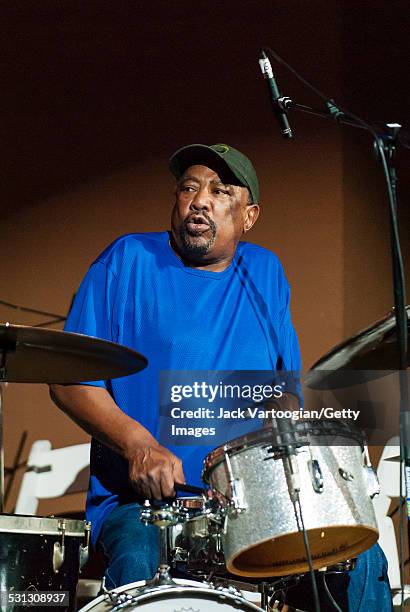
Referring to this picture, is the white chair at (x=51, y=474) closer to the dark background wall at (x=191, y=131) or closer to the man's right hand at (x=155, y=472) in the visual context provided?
the dark background wall at (x=191, y=131)

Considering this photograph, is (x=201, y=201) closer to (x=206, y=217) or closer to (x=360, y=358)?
(x=206, y=217)

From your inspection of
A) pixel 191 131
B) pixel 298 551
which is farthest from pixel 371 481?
pixel 191 131

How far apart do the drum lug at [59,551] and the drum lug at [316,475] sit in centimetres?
61

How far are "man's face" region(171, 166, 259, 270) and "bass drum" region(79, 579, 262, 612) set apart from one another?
3.93 feet

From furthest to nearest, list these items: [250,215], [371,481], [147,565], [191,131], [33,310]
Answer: [191,131], [33,310], [250,215], [147,565], [371,481]

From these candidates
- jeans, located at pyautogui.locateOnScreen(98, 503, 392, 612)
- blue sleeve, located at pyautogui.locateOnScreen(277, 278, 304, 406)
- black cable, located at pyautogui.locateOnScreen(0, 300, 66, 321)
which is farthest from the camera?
black cable, located at pyautogui.locateOnScreen(0, 300, 66, 321)

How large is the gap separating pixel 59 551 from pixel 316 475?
633 mm

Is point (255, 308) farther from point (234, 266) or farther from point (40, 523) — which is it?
point (40, 523)

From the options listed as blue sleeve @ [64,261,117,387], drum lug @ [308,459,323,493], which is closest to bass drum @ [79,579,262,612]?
drum lug @ [308,459,323,493]

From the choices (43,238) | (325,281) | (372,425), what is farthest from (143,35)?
(372,425)

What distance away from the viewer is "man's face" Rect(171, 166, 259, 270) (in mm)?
2918

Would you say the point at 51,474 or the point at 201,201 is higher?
the point at 201,201

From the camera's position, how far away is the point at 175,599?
1953mm

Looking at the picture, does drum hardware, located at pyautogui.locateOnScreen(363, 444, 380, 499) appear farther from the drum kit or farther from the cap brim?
the cap brim
